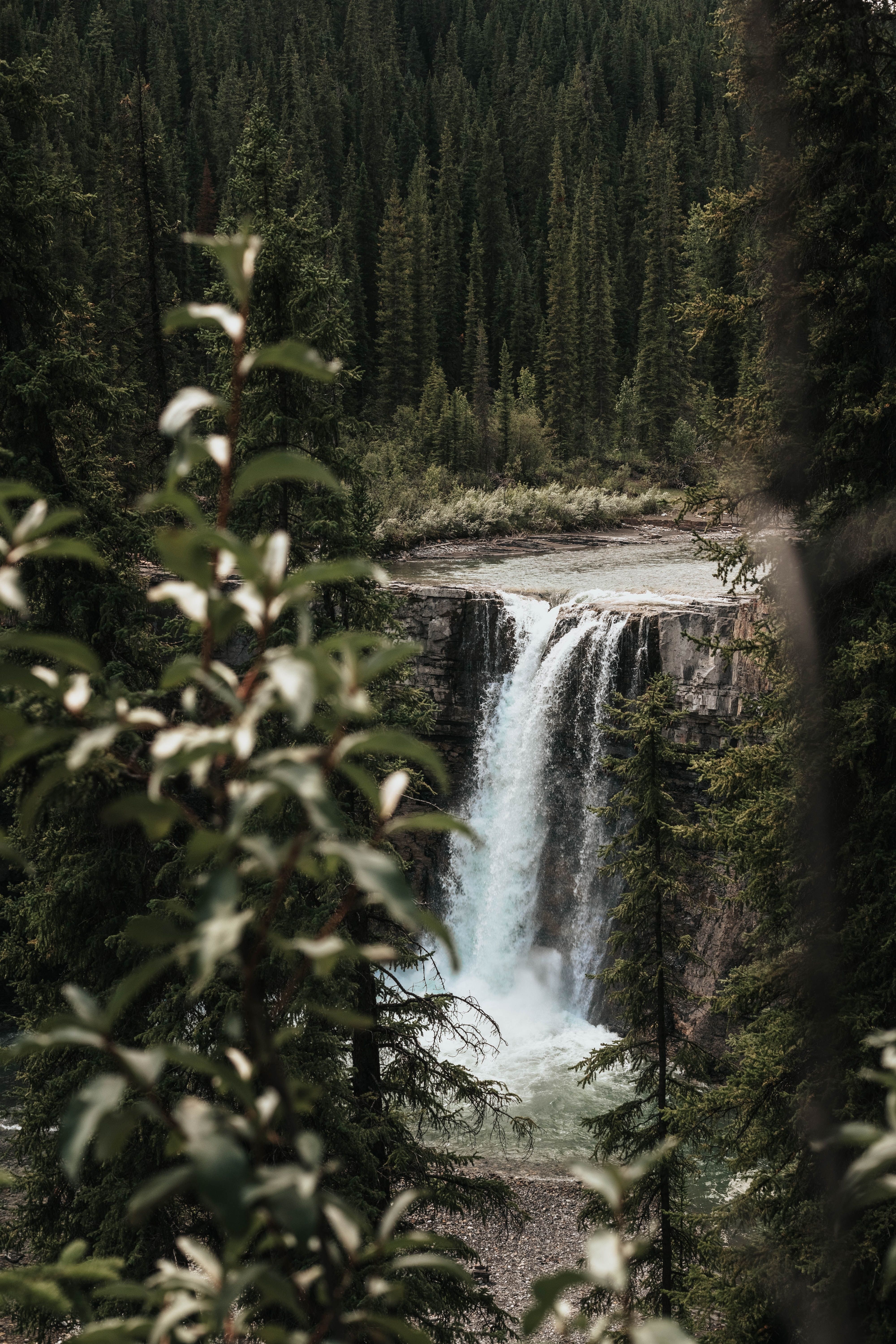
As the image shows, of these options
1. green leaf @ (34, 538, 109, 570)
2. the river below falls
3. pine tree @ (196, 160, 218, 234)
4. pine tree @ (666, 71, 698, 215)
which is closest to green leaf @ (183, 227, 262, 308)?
green leaf @ (34, 538, 109, 570)

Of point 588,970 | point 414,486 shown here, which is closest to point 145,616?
point 588,970

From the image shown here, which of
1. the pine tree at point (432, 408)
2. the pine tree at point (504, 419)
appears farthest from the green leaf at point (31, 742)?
the pine tree at point (504, 419)

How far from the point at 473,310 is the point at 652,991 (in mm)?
51711

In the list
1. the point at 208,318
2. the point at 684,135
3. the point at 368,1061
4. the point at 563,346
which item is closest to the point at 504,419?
the point at 563,346

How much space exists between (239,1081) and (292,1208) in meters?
0.16

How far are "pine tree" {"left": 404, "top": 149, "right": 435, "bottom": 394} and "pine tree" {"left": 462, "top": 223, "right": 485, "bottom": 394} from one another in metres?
1.92

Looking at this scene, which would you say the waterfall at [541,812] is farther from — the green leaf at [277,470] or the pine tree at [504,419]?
the pine tree at [504,419]

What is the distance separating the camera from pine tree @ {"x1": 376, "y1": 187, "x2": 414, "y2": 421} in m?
50.8

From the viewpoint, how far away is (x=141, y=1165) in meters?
6.90

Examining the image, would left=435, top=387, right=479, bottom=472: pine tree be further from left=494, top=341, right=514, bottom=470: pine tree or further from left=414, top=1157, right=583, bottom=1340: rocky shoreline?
left=414, top=1157, right=583, bottom=1340: rocky shoreline

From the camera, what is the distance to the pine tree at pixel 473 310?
52.7m

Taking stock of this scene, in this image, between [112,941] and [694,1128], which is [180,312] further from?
[694,1128]

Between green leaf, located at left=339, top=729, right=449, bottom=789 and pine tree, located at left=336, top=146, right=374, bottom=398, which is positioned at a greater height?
pine tree, located at left=336, top=146, right=374, bottom=398

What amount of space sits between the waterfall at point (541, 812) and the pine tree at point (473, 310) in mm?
34655
